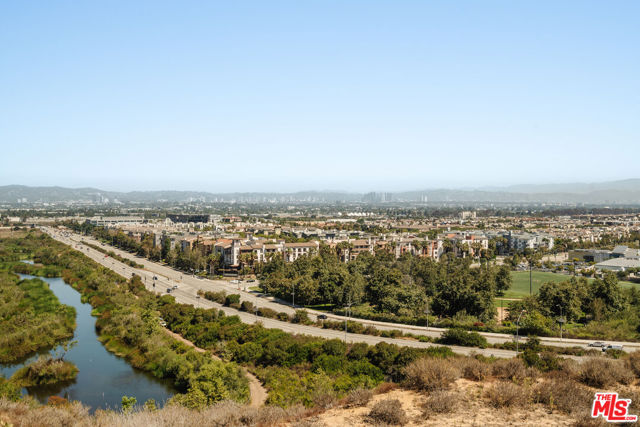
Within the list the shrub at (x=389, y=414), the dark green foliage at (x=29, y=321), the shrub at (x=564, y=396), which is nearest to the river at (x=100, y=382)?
the dark green foliage at (x=29, y=321)

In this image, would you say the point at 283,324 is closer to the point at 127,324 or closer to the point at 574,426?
the point at 127,324

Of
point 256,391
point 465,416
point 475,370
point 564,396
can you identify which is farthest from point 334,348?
point 564,396

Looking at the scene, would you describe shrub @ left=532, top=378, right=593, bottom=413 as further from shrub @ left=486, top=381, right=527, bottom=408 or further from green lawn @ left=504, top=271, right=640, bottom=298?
green lawn @ left=504, top=271, right=640, bottom=298

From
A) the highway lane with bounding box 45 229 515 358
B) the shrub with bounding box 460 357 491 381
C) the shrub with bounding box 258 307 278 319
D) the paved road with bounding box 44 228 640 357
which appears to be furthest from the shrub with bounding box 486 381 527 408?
the shrub with bounding box 258 307 278 319

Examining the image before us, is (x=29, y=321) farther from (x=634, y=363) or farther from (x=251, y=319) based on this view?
(x=634, y=363)

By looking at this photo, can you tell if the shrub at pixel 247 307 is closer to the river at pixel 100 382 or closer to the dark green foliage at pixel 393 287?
the dark green foliage at pixel 393 287
